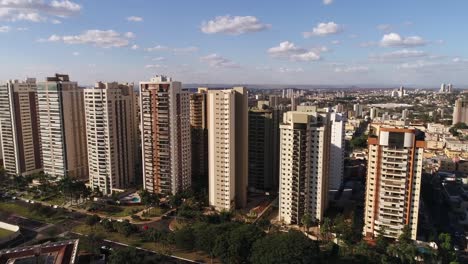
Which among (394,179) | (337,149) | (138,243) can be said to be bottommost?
(138,243)

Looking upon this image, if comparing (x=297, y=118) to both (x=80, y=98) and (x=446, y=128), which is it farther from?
(x=446, y=128)

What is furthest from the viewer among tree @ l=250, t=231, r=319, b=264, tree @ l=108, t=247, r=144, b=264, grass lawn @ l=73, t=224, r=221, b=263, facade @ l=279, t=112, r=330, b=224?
facade @ l=279, t=112, r=330, b=224

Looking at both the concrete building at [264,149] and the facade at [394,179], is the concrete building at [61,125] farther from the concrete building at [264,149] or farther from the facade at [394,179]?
the facade at [394,179]

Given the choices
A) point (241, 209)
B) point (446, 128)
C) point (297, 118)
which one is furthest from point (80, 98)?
point (446, 128)

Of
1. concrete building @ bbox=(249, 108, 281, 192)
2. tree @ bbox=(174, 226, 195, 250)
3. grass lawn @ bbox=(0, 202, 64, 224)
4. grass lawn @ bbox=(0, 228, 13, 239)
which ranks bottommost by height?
grass lawn @ bbox=(0, 202, 64, 224)

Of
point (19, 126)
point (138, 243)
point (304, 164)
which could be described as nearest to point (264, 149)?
point (304, 164)

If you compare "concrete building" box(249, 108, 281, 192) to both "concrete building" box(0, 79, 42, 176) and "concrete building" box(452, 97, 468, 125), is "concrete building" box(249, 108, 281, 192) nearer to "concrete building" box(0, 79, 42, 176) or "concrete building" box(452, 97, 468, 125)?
"concrete building" box(0, 79, 42, 176)

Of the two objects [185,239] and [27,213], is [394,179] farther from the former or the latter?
[27,213]

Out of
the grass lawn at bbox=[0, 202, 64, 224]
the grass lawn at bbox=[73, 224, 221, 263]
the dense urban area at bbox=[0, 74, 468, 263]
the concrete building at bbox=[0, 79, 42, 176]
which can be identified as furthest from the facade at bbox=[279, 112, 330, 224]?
the concrete building at bbox=[0, 79, 42, 176]
